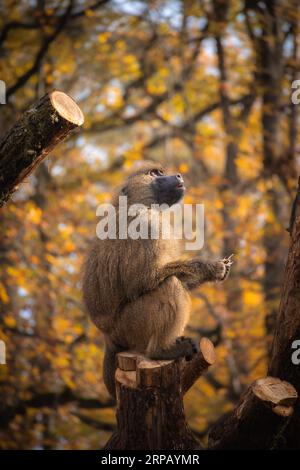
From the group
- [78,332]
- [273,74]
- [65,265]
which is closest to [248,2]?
[273,74]

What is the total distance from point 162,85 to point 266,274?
6.74 meters

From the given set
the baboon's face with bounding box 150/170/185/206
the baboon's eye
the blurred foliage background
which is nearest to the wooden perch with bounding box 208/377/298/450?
the baboon's face with bounding box 150/170/185/206

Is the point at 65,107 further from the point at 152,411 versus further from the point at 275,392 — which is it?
the point at 275,392

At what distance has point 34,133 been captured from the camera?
4.23m

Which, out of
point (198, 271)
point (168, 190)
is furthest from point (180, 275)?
point (168, 190)

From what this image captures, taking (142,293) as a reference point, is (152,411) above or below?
below

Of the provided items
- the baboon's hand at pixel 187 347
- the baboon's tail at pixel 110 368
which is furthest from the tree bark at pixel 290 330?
the baboon's tail at pixel 110 368

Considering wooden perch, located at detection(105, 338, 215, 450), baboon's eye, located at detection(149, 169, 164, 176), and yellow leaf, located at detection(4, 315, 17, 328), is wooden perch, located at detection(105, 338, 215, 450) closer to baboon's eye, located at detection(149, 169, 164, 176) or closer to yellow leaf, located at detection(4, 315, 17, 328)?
baboon's eye, located at detection(149, 169, 164, 176)

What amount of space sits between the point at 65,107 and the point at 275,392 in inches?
118

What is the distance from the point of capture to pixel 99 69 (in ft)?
44.5

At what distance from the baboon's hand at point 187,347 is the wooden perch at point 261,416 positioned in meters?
0.92

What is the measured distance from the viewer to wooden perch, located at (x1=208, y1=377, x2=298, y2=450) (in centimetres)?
430

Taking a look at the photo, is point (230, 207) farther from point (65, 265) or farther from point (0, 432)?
point (0, 432)

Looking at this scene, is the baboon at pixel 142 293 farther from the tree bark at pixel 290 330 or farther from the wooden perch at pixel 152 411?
the tree bark at pixel 290 330
